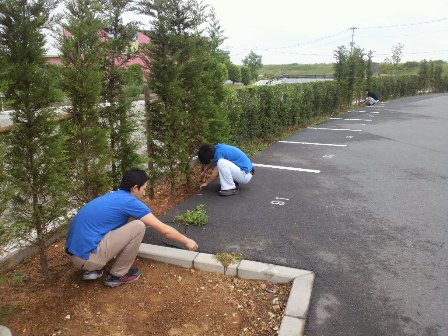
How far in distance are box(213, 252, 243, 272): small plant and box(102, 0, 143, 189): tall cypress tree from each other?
1.79 m

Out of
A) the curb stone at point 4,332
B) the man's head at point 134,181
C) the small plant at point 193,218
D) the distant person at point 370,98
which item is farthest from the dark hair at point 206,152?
the distant person at point 370,98

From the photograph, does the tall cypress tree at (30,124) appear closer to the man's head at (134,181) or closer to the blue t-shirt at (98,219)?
the blue t-shirt at (98,219)

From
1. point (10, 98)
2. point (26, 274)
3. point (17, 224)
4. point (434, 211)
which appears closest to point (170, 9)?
point (10, 98)

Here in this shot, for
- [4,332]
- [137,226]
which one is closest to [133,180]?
[137,226]

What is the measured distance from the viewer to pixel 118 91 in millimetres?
4492

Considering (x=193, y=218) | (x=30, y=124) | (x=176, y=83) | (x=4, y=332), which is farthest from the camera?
(x=176, y=83)

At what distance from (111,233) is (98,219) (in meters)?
0.19

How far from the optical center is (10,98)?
299 centimetres

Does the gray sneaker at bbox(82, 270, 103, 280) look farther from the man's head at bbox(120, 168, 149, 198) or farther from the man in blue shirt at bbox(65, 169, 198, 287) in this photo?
the man's head at bbox(120, 168, 149, 198)

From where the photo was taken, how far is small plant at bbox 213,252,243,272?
371cm

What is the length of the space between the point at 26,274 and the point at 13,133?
1523mm

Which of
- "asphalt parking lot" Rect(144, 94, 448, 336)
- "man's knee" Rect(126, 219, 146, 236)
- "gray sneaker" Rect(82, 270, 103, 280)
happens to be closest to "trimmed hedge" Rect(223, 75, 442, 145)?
"asphalt parking lot" Rect(144, 94, 448, 336)

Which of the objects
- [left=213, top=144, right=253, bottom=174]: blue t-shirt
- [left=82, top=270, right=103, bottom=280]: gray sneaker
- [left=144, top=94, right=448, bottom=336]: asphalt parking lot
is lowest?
[left=144, top=94, right=448, bottom=336]: asphalt parking lot

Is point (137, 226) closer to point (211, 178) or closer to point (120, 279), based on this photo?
point (120, 279)
